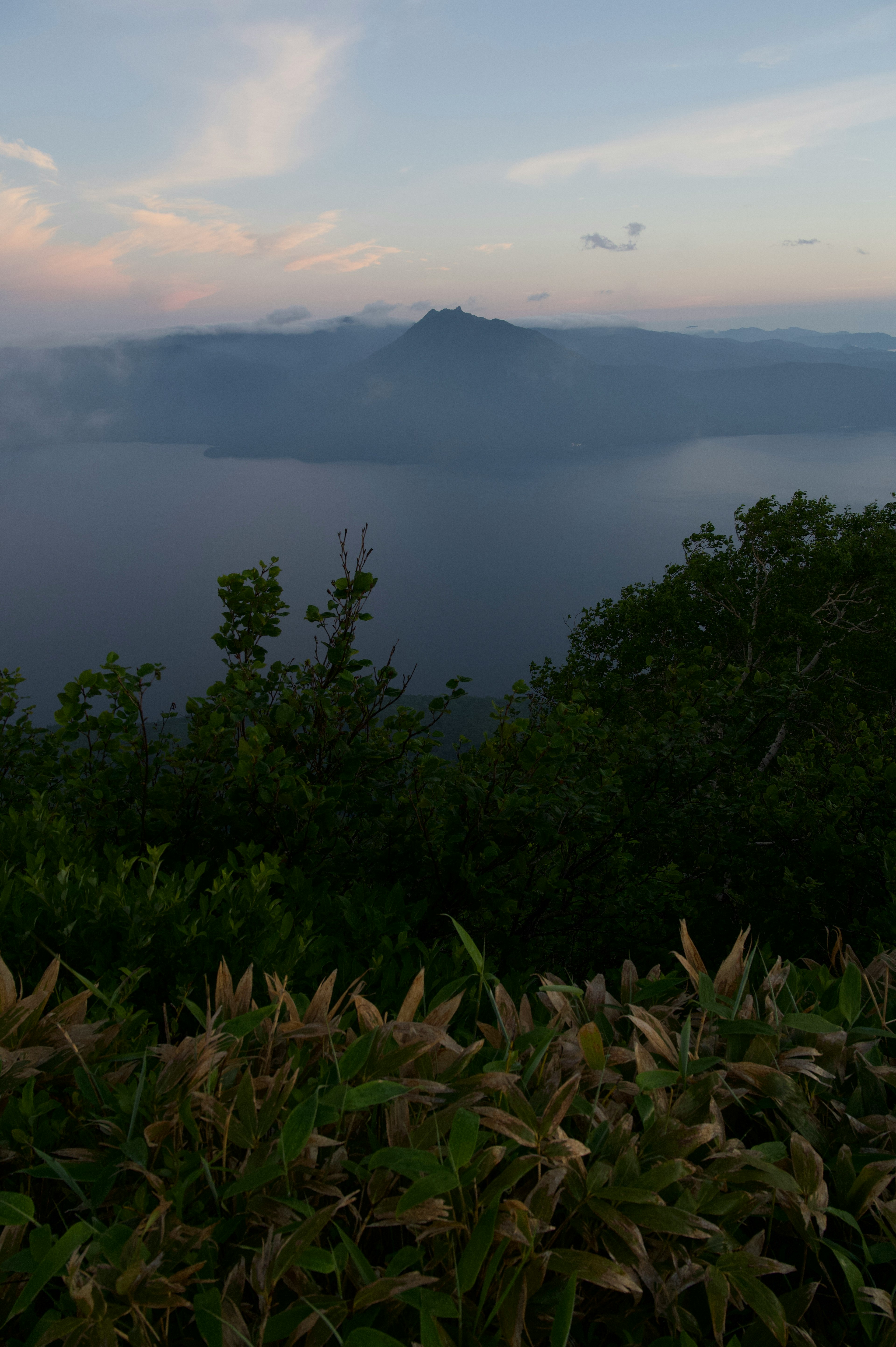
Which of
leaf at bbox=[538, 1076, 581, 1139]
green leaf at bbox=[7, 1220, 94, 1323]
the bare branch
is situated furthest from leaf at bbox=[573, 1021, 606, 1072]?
the bare branch

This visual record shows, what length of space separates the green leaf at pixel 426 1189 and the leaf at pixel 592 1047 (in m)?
0.46

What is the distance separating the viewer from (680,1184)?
4.52ft

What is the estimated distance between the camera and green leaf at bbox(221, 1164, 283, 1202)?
1.23 metres

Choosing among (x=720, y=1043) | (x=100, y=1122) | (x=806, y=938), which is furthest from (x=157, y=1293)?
(x=806, y=938)

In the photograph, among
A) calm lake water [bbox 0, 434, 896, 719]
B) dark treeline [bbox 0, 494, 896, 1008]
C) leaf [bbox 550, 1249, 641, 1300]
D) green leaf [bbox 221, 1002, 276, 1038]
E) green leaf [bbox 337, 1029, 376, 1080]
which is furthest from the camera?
calm lake water [bbox 0, 434, 896, 719]

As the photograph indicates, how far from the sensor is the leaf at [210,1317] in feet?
3.63

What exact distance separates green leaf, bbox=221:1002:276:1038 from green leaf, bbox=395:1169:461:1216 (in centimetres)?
51

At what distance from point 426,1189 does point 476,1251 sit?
0.41 ft

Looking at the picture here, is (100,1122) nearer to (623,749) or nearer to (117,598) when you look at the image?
→ (623,749)

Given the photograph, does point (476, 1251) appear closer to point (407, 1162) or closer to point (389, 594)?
point (407, 1162)

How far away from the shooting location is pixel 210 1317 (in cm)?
112

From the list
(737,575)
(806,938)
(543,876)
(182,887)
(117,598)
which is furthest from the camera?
(117,598)

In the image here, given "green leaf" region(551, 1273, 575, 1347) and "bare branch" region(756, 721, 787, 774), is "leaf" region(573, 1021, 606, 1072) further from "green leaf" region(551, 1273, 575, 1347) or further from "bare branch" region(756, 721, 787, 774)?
"bare branch" region(756, 721, 787, 774)

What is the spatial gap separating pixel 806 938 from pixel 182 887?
14.1 ft
